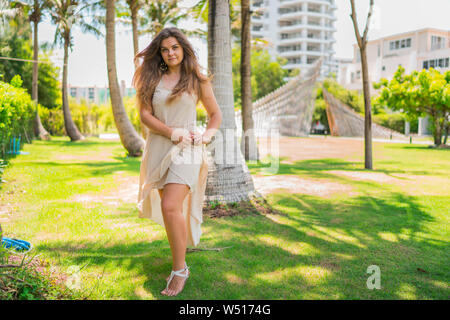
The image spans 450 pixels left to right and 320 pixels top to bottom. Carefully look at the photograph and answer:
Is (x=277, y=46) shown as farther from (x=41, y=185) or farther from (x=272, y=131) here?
(x=41, y=185)

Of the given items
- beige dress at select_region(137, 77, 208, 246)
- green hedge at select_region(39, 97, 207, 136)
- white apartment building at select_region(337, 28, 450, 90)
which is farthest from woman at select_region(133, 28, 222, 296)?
white apartment building at select_region(337, 28, 450, 90)

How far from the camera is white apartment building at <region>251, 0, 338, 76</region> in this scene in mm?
73500

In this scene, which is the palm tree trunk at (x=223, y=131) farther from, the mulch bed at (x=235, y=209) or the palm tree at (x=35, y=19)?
the palm tree at (x=35, y=19)

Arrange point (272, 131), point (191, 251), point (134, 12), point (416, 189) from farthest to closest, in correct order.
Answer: point (272, 131), point (134, 12), point (416, 189), point (191, 251)

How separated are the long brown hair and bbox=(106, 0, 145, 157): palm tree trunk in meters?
9.83

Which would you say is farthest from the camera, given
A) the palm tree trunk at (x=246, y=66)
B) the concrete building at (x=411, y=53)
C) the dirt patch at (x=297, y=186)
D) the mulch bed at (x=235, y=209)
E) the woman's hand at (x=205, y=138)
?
the concrete building at (x=411, y=53)

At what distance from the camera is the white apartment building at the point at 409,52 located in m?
36.5

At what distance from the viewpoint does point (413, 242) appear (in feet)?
13.9

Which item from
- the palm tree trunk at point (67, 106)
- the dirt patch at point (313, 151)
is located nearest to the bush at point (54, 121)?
the palm tree trunk at point (67, 106)

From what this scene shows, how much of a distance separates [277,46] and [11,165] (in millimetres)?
72073

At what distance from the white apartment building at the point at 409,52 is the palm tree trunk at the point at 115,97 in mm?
32000

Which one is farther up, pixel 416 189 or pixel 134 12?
pixel 134 12
